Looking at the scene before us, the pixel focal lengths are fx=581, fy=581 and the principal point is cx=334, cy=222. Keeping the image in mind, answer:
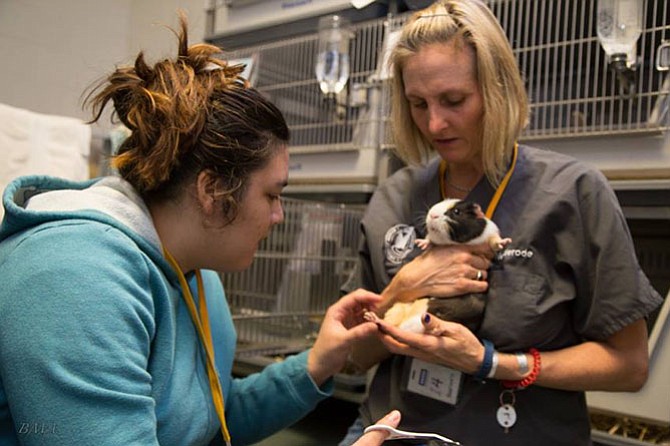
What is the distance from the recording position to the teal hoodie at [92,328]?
63 centimetres

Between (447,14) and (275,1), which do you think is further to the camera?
(275,1)

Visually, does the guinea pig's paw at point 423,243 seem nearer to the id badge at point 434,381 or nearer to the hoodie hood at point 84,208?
the id badge at point 434,381

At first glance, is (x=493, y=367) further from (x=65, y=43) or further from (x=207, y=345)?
(x=65, y=43)

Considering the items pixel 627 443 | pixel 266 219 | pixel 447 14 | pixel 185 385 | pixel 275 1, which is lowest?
pixel 627 443

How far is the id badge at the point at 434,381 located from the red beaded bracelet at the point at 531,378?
82 millimetres

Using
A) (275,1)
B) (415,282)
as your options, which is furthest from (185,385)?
(275,1)

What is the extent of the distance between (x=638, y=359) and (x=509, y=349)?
0.22m

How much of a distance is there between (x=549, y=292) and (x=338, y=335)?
382 mm

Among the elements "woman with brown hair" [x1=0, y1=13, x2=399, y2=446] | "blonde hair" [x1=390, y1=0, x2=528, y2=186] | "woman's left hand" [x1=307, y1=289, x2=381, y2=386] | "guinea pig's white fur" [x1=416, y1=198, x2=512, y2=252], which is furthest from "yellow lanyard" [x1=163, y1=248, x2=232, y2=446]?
"blonde hair" [x1=390, y1=0, x2=528, y2=186]

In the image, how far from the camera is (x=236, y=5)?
1.89m

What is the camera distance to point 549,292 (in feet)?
3.21

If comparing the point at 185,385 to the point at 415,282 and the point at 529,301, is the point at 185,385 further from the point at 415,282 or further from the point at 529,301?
the point at 529,301

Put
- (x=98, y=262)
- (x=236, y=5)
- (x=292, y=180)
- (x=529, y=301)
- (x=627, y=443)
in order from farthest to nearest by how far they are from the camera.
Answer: (x=236, y=5)
(x=292, y=180)
(x=627, y=443)
(x=529, y=301)
(x=98, y=262)

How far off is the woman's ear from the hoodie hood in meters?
0.08
